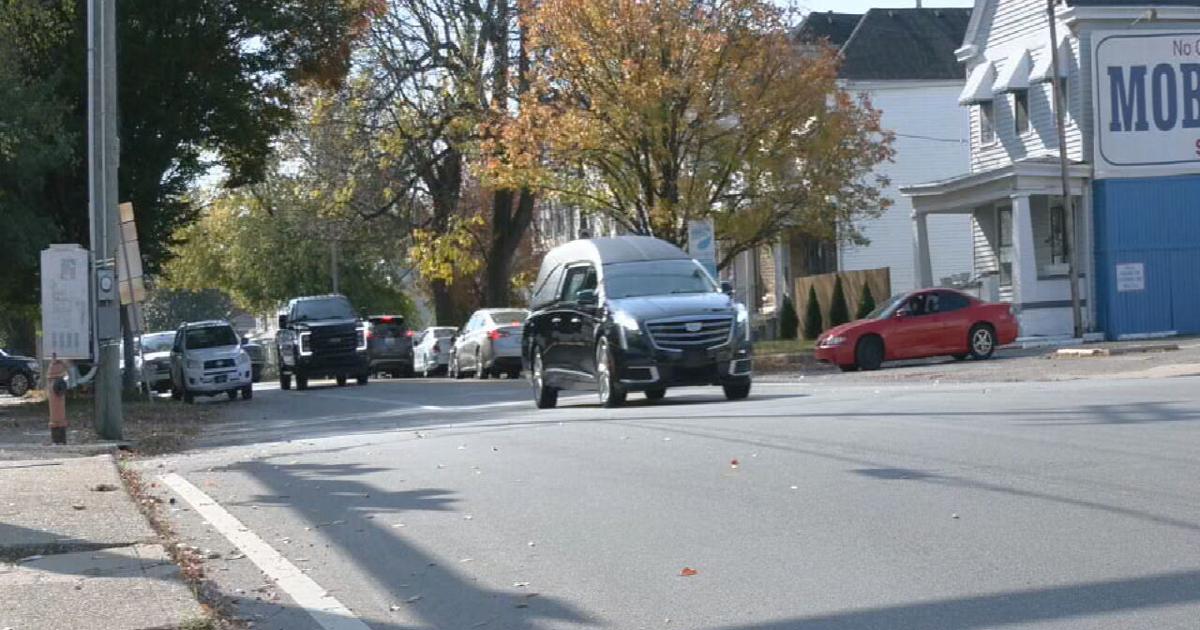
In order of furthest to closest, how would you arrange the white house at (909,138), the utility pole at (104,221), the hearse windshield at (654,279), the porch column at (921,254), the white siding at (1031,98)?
the white house at (909,138), the porch column at (921,254), the white siding at (1031,98), the hearse windshield at (654,279), the utility pole at (104,221)

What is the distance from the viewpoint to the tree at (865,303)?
4250 cm

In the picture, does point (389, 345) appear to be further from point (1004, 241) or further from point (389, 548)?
point (389, 548)

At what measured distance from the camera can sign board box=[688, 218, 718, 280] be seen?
31141mm

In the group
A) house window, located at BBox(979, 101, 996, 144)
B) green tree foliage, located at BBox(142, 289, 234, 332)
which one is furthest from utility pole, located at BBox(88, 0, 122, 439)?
green tree foliage, located at BBox(142, 289, 234, 332)

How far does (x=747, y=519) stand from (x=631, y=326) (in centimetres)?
958

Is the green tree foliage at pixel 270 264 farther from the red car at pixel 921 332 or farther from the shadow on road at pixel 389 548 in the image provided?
the shadow on road at pixel 389 548

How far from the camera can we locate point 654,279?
20.5 meters

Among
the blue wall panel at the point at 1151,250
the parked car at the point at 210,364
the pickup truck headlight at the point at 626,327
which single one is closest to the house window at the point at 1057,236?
the blue wall panel at the point at 1151,250

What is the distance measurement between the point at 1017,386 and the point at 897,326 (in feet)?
31.7

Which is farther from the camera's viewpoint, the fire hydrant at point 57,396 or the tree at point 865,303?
the tree at point 865,303

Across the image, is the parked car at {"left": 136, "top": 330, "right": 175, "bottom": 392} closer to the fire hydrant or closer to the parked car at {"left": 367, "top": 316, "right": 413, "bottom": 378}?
the parked car at {"left": 367, "top": 316, "right": 413, "bottom": 378}

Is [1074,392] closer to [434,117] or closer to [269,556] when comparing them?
[269,556]

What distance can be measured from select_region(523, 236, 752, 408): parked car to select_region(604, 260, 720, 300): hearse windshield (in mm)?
13

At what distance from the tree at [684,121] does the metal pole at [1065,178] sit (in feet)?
14.7
